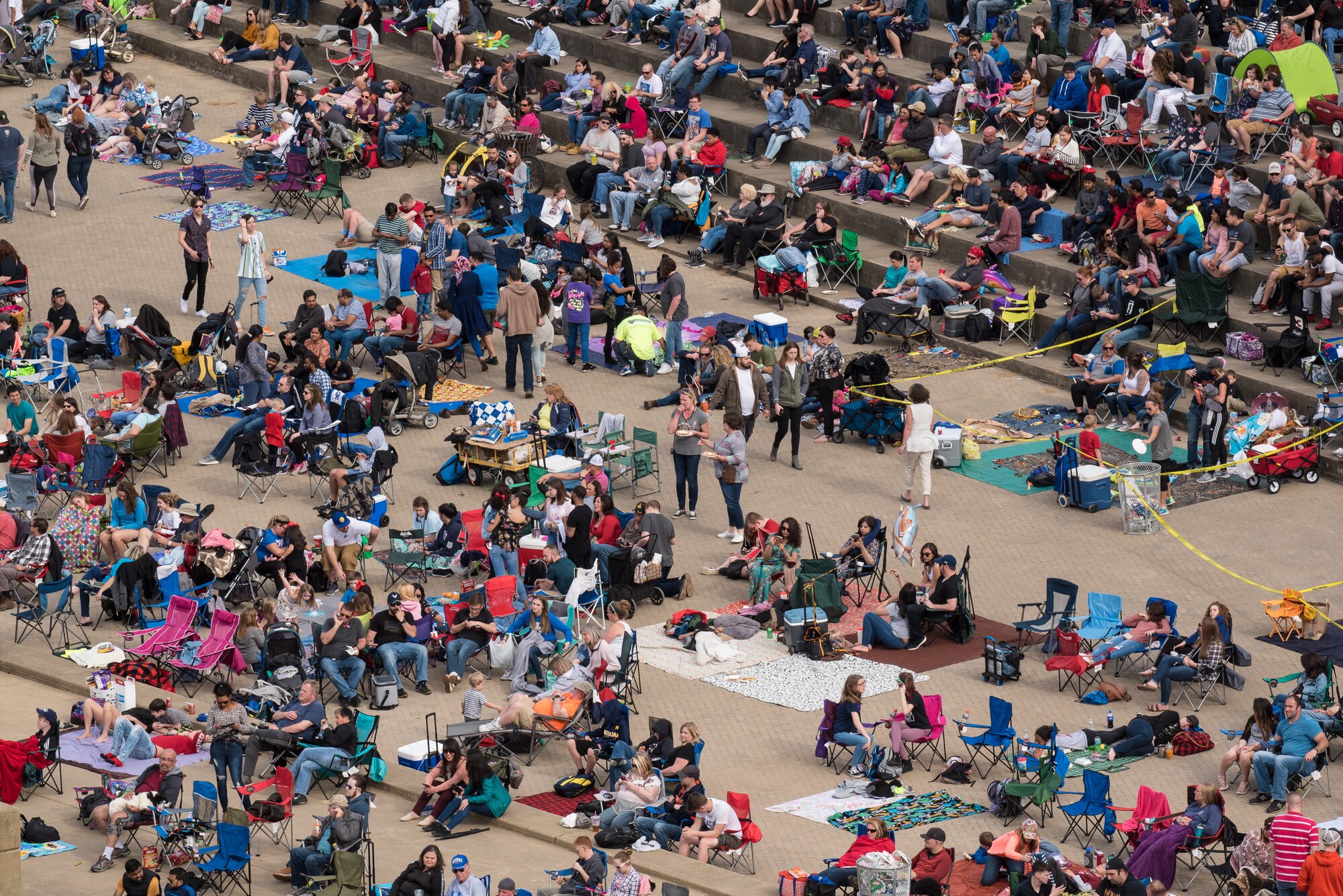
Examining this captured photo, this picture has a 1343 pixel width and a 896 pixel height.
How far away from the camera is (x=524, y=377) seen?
30.4 metres

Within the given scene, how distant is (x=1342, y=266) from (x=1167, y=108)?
5404 millimetres

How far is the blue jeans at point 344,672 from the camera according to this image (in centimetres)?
2325

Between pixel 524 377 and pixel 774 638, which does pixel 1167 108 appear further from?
pixel 774 638

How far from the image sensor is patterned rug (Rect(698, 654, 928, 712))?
23500mm

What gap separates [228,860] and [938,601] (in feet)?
26.4

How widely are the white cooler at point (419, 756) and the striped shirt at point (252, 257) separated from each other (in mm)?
10937

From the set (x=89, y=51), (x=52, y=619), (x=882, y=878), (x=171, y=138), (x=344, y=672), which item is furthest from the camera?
(x=89, y=51)

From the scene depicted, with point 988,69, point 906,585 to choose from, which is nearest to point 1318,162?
point 988,69

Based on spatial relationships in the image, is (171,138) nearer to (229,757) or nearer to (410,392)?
(410,392)

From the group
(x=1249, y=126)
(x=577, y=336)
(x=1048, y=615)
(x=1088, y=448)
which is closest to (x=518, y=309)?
(x=577, y=336)

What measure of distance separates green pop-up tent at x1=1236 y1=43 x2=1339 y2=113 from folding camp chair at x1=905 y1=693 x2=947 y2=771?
14.8m

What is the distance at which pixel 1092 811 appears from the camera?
20.5m

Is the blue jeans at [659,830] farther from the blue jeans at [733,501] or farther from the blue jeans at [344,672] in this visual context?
the blue jeans at [733,501]

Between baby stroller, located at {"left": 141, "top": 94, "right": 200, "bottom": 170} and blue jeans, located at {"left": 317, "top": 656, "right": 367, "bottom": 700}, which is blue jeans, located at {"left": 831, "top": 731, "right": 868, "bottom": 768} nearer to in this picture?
blue jeans, located at {"left": 317, "top": 656, "right": 367, "bottom": 700}
